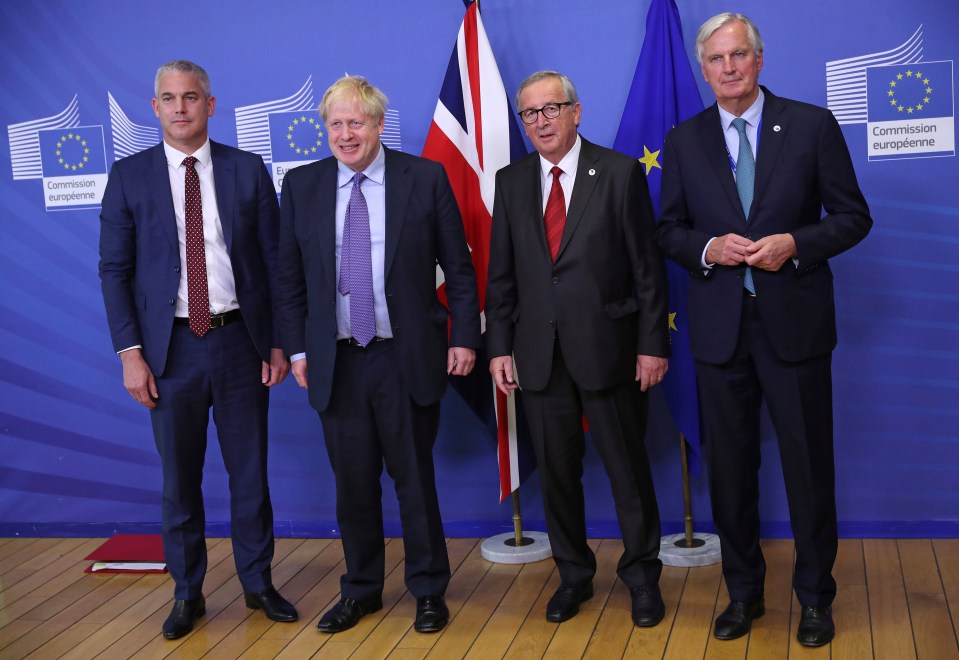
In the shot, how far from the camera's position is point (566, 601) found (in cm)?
347

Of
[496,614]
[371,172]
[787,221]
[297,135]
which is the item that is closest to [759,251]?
[787,221]

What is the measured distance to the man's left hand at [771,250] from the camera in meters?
2.99

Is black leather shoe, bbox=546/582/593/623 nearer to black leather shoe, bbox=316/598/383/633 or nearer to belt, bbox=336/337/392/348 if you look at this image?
black leather shoe, bbox=316/598/383/633

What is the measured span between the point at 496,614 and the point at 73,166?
275 centimetres

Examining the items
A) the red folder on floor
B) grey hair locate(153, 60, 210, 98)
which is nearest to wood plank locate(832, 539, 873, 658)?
the red folder on floor

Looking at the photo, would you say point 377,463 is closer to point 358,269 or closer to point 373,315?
point 373,315

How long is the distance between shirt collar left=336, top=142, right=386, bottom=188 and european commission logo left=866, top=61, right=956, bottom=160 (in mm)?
1840

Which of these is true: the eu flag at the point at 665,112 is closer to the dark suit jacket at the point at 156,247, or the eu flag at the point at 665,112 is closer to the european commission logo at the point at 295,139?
the european commission logo at the point at 295,139

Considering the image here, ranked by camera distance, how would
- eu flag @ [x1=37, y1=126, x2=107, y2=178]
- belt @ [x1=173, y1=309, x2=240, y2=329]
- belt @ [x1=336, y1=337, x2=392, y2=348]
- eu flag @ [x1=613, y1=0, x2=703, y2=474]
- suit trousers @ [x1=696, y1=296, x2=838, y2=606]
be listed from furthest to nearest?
eu flag @ [x1=37, y1=126, x2=107, y2=178], eu flag @ [x1=613, y1=0, x2=703, y2=474], belt @ [x1=173, y1=309, x2=240, y2=329], belt @ [x1=336, y1=337, x2=392, y2=348], suit trousers @ [x1=696, y1=296, x2=838, y2=606]

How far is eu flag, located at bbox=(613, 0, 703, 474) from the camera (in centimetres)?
384

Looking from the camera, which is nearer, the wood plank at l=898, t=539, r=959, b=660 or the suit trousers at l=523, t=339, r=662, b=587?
the wood plank at l=898, t=539, r=959, b=660

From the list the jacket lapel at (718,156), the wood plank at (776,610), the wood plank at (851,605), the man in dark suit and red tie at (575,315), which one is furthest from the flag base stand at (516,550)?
the jacket lapel at (718,156)

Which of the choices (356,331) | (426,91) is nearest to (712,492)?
(356,331)

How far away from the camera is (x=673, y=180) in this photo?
3250 mm
